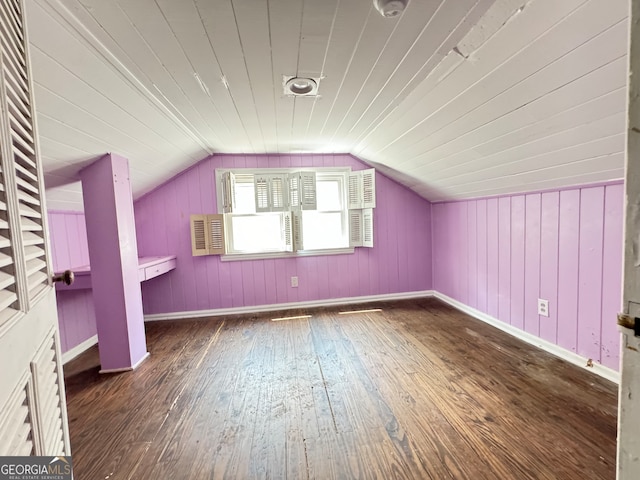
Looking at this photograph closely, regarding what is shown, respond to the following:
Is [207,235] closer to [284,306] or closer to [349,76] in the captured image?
[284,306]

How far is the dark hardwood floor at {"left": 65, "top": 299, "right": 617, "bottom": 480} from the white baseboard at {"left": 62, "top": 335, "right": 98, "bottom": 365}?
0.24 ft

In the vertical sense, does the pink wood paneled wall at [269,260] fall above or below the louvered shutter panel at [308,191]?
below

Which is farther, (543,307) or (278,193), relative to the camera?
(278,193)

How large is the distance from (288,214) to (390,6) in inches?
101

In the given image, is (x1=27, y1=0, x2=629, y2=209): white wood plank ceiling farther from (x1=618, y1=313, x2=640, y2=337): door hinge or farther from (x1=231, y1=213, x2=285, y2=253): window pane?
(x1=231, y1=213, x2=285, y2=253): window pane

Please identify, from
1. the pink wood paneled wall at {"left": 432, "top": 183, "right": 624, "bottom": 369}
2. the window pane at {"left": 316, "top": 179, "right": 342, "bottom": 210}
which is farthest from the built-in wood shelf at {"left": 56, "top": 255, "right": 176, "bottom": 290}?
the pink wood paneled wall at {"left": 432, "top": 183, "right": 624, "bottom": 369}

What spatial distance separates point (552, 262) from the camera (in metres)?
2.24

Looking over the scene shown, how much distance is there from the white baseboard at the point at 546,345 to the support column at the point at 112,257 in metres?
3.35

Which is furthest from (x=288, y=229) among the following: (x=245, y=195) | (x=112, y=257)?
(x=112, y=257)

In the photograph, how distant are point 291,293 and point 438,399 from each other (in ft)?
7.33

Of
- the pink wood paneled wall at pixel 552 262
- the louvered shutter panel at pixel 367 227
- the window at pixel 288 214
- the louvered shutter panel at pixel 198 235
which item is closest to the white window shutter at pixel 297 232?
the window at pixel 288 214

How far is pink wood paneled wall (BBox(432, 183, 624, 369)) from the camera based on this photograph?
1849mm

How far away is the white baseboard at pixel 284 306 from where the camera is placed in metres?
3.40

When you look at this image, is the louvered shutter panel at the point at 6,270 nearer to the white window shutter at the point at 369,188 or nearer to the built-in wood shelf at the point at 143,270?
the built-in wood shelf at the point at 143,270
